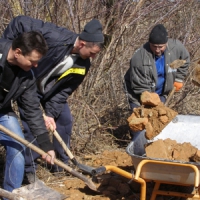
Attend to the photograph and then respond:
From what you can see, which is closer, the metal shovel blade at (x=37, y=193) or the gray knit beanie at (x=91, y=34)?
the metal shovel blade at (x=37, y=193)

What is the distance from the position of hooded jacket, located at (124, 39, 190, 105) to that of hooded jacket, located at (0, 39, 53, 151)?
6.61 feet

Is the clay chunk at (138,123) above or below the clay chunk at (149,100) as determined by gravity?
below

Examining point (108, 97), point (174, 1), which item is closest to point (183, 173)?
point (108, 97)

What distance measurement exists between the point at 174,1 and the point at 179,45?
165cm

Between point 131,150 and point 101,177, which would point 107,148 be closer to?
point 101,177

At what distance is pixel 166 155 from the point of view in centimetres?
429

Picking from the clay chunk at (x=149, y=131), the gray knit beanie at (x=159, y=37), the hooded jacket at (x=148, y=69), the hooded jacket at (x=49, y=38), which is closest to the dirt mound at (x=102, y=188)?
the clay chunk at (x=149, y=131)

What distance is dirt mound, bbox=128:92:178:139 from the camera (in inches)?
176

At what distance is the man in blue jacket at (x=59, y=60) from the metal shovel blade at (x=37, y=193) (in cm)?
69

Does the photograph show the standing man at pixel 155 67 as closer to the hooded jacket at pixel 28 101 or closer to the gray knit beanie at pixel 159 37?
the gray knit beanie at pixel 159 37

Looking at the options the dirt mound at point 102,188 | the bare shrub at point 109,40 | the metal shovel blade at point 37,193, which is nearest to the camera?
the metal shovel blade at point 37,193

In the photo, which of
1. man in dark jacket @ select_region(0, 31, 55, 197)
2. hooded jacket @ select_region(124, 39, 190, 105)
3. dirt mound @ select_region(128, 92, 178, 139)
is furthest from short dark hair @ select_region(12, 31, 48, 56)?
hooded jacket @ select_region(124, 39, 190, 105)

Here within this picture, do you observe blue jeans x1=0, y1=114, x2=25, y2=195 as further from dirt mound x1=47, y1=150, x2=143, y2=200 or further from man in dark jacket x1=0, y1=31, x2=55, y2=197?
dirt mound x1=47, y1=150, x2=143, y2=200

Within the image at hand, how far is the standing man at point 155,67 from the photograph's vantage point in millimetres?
5599
